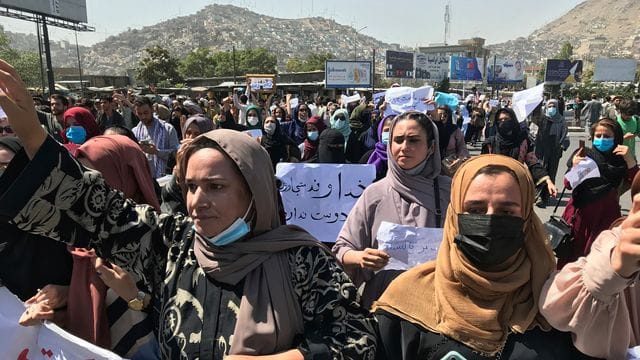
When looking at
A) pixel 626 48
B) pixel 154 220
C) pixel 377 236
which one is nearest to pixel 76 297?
pixel 154 220

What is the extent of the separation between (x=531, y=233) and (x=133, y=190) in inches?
61.9

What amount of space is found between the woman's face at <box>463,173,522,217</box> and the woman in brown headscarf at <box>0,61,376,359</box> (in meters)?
0.47

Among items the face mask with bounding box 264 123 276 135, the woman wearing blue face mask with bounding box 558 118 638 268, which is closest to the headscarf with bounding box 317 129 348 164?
the face mask with bounding box 264 123 276 135

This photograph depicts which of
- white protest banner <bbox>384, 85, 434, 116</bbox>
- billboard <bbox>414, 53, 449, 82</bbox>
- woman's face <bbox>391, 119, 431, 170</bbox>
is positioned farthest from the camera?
billboard <bbox>414, 53, 449, 82</bbox>

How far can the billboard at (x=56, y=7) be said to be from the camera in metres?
33.1

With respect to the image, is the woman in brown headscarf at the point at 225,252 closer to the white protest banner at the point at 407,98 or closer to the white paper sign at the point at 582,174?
the white paper sign at the point at 582,174

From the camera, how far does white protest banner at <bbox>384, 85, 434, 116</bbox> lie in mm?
5812

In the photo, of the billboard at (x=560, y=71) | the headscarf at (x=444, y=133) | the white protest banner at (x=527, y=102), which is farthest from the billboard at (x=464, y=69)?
the headscarf at (x=444, y=133)

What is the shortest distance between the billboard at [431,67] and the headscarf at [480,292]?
159 feet

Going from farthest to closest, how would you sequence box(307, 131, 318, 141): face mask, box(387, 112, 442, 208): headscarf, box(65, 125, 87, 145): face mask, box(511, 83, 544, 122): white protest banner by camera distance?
1. box(307, 131, 318, 141): face mask
2. box(511, 83, 544, 122): white protest banner
3. box(65, 125, 87, 145): face mask
4. box(387, 112, 442, 208): headscarf

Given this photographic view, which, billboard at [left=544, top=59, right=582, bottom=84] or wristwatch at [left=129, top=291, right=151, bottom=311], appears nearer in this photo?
wristwatch at [left=129, top=291, right=151, bottom=311]

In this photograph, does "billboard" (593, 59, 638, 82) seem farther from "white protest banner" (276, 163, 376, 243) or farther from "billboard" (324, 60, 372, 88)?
"white protest banner" (276, 163, 376, 243)

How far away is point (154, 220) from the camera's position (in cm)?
162

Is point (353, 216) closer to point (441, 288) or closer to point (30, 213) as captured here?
point (441, 288)
